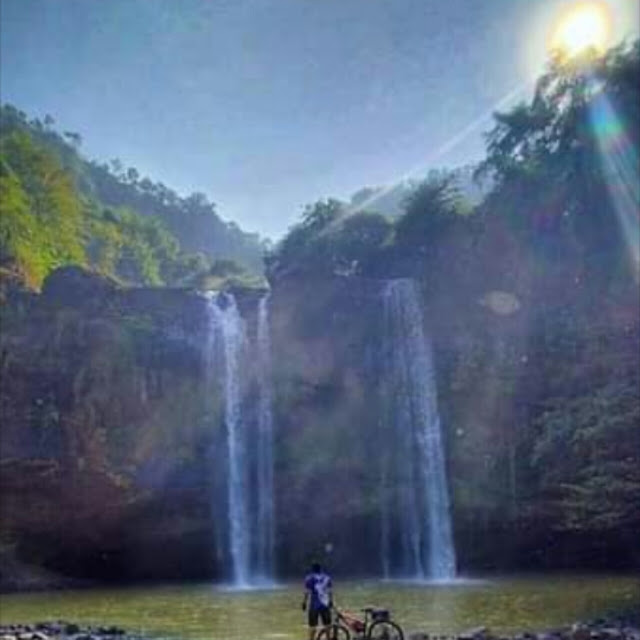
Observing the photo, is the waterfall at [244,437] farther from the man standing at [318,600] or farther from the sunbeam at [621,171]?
the man standing at [318,600]

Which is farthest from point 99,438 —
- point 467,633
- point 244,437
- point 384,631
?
point 384,631

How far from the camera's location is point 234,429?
3122cm

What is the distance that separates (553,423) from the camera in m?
25.5

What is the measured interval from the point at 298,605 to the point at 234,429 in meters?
11.3

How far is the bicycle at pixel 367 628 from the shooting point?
42.8 feet

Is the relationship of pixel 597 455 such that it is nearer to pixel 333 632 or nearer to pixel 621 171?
pixel 621 171

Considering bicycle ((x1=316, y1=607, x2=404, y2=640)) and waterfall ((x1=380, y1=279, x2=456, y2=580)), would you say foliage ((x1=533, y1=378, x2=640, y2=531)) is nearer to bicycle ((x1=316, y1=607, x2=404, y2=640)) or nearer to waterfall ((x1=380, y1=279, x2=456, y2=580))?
waterfall ((x1=380, y1=279, x2=456, y2=580))

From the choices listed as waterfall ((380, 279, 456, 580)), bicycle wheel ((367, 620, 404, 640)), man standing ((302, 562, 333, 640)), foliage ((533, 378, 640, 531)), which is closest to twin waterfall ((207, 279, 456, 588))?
waterfall ((380, 279, 456, 580))

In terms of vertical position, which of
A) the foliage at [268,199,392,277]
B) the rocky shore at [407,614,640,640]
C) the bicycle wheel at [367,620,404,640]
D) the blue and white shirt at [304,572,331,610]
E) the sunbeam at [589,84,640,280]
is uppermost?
the foliage at [268,199,392,277]

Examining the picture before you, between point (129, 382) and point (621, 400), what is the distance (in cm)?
1600

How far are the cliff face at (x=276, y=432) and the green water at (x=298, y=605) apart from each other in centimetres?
348

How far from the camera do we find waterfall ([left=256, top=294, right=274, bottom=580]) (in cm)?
3030

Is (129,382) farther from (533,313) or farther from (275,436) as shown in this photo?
(533,313)

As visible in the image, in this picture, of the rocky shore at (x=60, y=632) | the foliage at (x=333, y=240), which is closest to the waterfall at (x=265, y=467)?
the foliage at (x=333, y=240)
